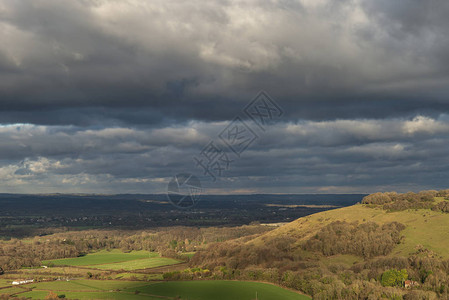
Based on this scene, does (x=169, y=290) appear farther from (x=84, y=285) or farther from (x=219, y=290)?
(x=84, y=285)

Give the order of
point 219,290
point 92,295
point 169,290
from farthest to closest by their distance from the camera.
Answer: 1. point 169,290
2. point 92,295
3. point 219,290

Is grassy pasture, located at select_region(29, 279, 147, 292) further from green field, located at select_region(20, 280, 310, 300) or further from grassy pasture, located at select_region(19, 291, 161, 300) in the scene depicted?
grassy pasture, located at select_region(19, 291, 161, 300)

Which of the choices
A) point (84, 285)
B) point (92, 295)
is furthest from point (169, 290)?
point (84, 285)

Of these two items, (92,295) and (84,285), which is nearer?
(92,295)

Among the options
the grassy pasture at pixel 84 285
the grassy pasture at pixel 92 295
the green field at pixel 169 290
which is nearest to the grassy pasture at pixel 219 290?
the green field at pixel 169 290

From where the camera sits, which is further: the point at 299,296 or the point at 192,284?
the point at 192,284

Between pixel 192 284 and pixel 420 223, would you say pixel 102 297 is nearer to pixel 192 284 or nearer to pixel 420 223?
pixel 192 284

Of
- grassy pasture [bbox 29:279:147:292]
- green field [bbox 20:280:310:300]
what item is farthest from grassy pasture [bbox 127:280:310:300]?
grassy pasture [bbox 29:279:147:292]

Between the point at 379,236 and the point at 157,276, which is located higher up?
the point at 379,236

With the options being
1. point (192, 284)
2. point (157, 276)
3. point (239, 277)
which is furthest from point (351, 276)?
point (157, 276)
